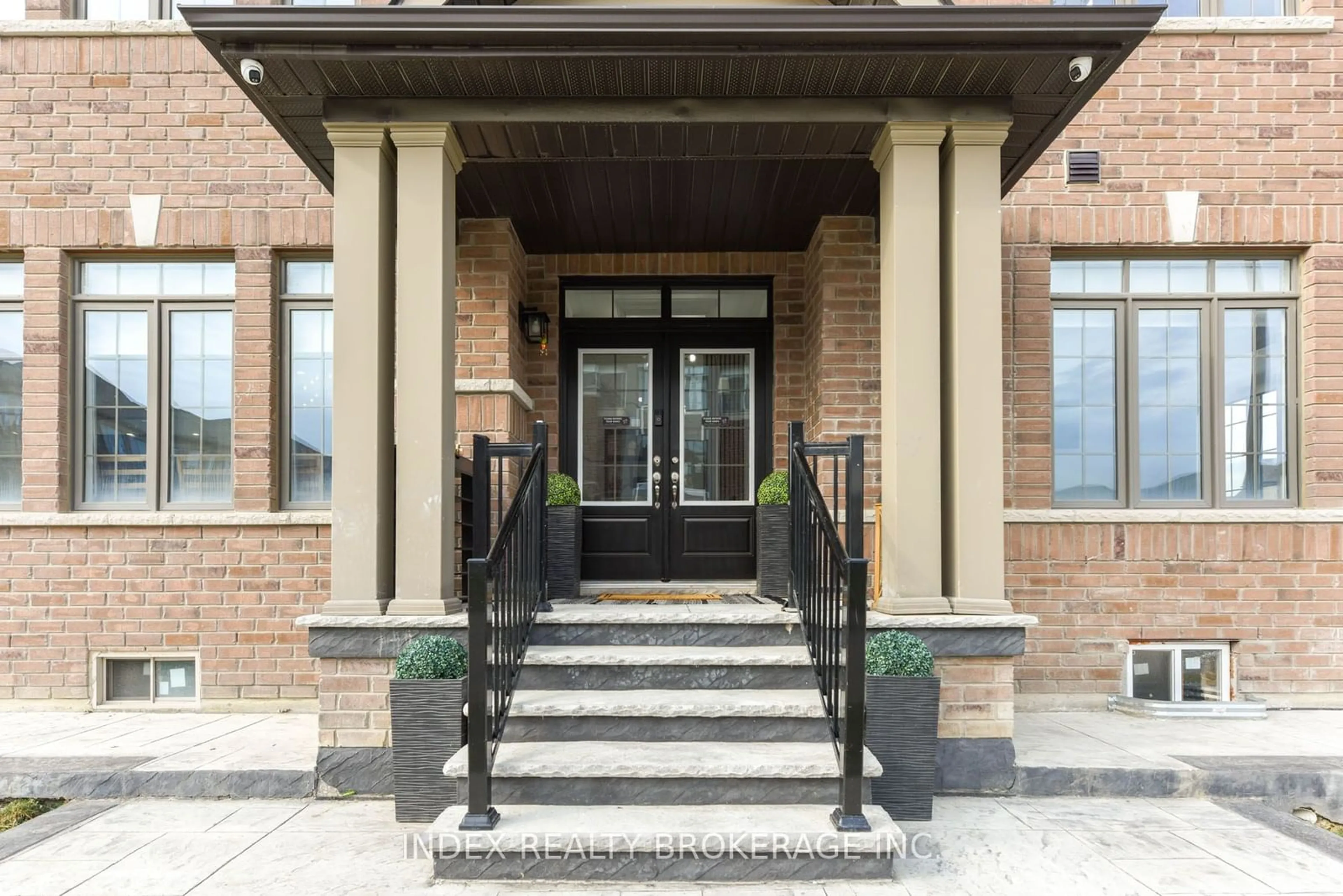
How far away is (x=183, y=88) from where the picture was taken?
5.75 m

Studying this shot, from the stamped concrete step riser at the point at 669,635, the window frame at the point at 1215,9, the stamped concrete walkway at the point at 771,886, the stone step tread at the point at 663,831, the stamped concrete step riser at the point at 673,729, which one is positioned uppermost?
the window frame at the point at 1215,9

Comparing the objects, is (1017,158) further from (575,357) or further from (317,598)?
(317,598)

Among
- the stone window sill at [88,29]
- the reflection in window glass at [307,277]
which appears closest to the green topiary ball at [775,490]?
the reflection in window glass at [307,277]

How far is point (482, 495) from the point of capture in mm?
3924

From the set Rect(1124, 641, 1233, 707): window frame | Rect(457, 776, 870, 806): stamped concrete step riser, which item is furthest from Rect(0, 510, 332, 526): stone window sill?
Rect(1124, 641, 1233, 707): window frame

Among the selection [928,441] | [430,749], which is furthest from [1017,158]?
[430,749]

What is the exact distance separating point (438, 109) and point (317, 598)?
10.4 ft

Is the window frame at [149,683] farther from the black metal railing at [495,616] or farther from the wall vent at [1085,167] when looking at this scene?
the wall vent at [1085,167]

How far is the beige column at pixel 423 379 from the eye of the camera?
4121mm

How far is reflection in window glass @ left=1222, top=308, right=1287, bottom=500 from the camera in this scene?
19.3ft

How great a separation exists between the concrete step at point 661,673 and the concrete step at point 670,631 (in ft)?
0.80

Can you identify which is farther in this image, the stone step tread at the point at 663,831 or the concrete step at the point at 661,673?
the concrete step at the point at 661,673

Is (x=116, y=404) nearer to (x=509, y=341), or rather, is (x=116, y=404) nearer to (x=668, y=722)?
(x=509, y=341)

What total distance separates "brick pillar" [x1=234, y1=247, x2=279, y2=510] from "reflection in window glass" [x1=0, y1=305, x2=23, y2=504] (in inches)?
57.6
